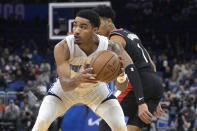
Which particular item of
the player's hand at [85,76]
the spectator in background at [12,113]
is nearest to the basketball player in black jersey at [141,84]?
the player's hand at [85,76]

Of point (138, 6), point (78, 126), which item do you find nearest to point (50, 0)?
point (138, 6)

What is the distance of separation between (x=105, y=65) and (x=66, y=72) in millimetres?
420

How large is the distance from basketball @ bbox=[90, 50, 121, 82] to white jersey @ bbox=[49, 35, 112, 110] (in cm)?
30

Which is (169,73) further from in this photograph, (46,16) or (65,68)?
(65,68)

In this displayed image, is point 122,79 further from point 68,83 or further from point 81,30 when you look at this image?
point 68,83

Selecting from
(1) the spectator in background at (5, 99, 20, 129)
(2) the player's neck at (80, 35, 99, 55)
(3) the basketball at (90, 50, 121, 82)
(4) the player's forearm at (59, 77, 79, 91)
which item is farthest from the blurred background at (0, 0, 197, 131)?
(4) the player's forearm at (59, 77, 79, 91)

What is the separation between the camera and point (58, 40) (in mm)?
14555

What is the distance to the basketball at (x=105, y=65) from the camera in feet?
14.5

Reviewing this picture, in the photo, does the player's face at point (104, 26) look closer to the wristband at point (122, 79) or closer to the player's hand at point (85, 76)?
the wristband at point (122, 79)

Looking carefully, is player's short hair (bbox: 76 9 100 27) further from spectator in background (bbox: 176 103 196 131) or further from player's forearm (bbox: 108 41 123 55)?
spectator in background (bbox: 176 103 196 131)

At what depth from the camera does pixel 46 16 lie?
23234mm

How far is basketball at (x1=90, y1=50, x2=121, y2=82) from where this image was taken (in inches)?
174

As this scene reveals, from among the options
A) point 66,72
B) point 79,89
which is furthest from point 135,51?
point 66,72

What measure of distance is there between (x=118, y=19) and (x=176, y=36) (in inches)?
137
